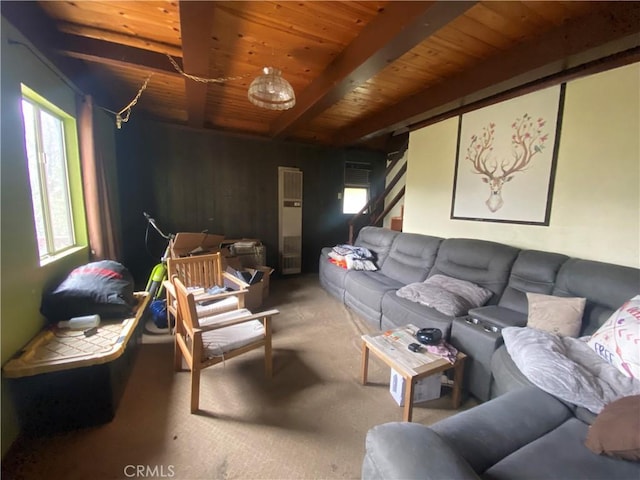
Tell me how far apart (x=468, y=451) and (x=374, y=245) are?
9.31 ft

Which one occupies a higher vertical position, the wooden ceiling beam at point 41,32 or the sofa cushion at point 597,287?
the wooden ceiling beam at point 41,32

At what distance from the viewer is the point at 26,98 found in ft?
5.91

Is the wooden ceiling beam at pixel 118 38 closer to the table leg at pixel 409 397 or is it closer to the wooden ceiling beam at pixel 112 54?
the wooden ceiling beam at pixel 112 54

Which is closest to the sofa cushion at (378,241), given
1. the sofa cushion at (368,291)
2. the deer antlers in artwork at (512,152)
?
the sofa cushion at (368,291)

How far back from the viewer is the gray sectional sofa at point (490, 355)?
918mm

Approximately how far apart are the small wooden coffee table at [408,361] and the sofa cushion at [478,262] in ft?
2.81

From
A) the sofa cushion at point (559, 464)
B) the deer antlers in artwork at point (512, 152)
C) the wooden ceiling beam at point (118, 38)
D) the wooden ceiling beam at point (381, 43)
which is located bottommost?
the sofa cushion at point (559, 464)

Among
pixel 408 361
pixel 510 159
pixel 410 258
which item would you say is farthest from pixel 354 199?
pixel 408 361

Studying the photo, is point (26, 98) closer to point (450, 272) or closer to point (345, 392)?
point (345, 392)

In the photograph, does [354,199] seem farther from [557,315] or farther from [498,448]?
[498,448]

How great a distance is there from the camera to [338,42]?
74.7 inches

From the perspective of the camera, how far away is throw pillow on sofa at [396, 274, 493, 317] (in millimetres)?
2109

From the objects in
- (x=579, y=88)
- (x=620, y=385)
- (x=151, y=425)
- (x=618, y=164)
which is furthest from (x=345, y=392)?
(x=579, y=88)

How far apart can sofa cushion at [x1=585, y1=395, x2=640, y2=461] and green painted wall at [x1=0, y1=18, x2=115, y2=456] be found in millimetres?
2567
